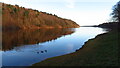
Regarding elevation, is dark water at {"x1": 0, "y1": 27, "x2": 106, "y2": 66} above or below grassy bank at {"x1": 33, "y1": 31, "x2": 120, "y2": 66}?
below

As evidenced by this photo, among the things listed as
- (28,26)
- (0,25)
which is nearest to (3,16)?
(0,25)

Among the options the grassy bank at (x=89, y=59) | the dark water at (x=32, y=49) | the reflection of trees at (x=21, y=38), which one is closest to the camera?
the grassy bank at (x=89, y=59)

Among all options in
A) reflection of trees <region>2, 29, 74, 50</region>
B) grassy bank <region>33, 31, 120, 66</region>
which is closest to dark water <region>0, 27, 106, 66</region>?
reflection of trees <region>2, 29, 74, 50</region>

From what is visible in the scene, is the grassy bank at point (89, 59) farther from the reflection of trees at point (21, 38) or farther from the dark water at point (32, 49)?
the reflection of trees at point (21, 38)

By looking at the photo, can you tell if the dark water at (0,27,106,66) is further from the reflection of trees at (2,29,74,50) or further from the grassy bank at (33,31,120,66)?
the grassy bank at (33,31,120,66)

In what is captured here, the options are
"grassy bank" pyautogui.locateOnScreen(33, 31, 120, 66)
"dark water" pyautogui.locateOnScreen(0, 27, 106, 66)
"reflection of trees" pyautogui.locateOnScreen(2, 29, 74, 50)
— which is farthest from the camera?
"reflection of trees" pyautogui.locateOnScreen(2, 29, 74, 50)

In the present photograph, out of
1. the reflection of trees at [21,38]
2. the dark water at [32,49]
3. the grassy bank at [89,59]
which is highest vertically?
the grassy bank at [89,59]

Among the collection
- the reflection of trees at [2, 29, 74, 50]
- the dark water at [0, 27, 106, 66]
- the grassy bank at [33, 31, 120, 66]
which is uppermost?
the grassy bank at [33, 31, 120, 66]

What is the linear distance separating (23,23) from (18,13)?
689 inches

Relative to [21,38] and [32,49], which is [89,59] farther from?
[21,38]

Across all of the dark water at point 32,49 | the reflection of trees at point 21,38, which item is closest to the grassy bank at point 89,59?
the dark water at point 32,49

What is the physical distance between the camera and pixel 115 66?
13.2 metres

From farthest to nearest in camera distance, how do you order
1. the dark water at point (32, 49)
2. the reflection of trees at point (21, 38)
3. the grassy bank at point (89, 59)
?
the reflection of trees at point (21, 38), the dark water at point (32, 49), the grassy bank at point (89, 59)

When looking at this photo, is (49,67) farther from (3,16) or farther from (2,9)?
(2,9)
